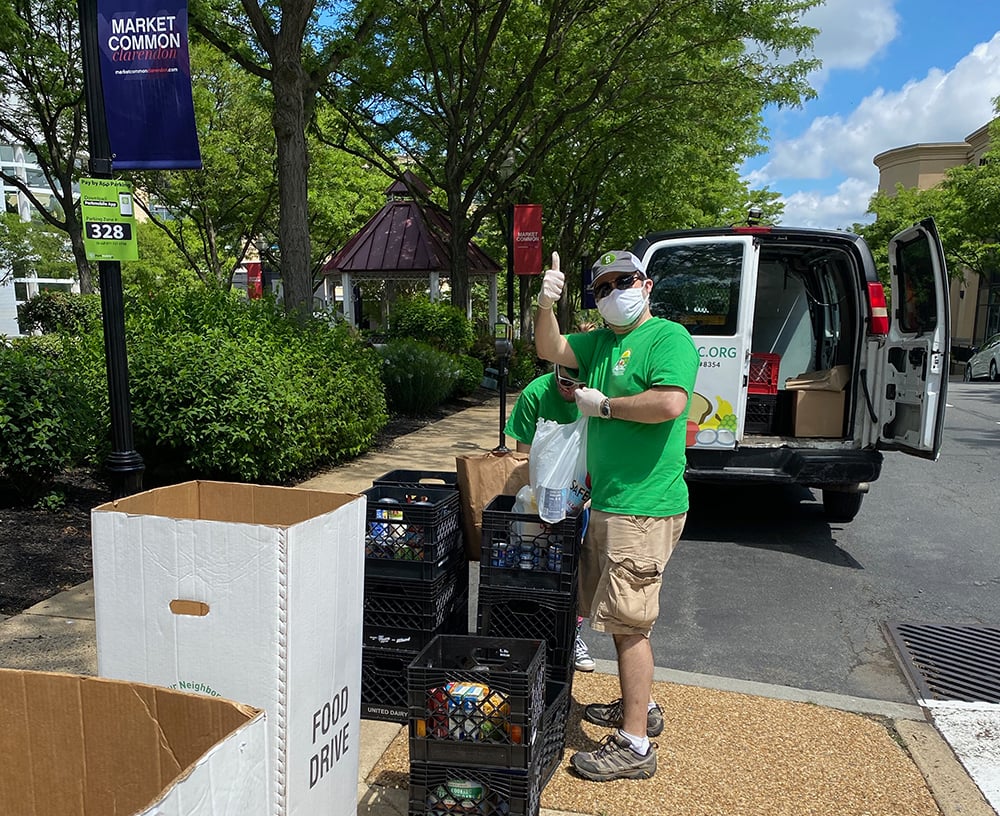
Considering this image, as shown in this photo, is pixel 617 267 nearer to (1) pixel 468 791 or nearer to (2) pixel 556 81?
(1) pixel 468 791

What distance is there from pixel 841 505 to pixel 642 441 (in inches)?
175

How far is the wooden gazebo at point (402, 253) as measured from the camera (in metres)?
23.2

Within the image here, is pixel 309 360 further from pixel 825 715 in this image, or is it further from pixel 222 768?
pixel 222 768

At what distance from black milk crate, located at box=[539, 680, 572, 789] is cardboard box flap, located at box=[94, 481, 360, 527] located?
1072 mm

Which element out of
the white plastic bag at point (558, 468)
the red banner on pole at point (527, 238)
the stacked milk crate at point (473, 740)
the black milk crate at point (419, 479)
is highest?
the red banner on pole at point (527, 238)

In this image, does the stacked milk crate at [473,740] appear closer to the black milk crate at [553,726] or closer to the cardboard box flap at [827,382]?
the black milk crate at [553,726]

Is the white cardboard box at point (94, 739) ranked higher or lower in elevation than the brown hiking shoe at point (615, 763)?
higher

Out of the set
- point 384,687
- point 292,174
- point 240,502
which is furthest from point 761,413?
point 292,174

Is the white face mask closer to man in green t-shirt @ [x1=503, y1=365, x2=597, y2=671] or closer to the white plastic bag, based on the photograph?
man in green t-shirt @ [x1=503, y1=365, x2=597, y2=671]

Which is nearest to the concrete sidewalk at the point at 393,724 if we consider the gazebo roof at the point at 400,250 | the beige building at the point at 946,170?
the gazebo roof at the point at 400,250

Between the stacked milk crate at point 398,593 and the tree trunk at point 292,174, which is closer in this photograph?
the stacked milk crate at point 398,593

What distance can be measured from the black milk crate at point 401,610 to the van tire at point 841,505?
4610 mm

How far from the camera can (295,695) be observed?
1812mm

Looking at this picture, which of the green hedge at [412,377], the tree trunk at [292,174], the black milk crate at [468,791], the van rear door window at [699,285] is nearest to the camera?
the black milk crate at [468,791]
